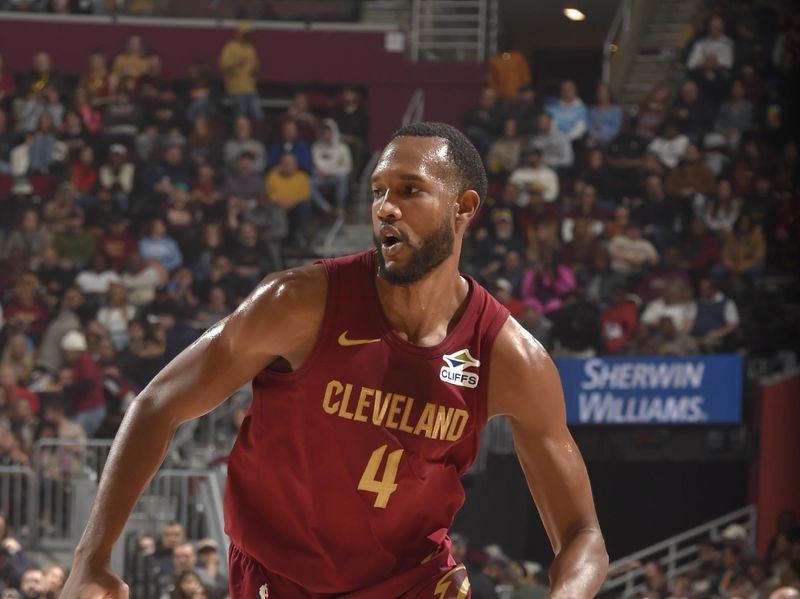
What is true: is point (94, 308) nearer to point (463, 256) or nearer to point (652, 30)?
point (463, 256)

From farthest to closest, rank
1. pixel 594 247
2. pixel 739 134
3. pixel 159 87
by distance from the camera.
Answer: pixel 159 87, pixel 739 134, pixel 594 247

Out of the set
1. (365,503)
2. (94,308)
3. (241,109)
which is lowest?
(94,308)

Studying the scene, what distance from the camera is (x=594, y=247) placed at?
12.2m

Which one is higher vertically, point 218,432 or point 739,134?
point 739,134

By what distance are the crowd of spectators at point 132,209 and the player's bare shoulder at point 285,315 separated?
26.6ft

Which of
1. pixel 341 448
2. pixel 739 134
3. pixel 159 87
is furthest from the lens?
pixel 159 87

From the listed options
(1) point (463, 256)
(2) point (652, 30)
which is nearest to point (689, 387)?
(1) point (463, 256)

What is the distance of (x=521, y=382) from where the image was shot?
3293 mm

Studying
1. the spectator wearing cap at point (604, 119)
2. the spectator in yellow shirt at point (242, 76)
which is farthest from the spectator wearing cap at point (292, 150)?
the spectator wearing cap at point (604, 119)

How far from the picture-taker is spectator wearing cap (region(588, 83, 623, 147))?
1319cm

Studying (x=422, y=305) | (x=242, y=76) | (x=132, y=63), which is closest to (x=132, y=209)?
(x=132, y=63)

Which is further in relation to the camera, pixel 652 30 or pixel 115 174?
pixel 652 30

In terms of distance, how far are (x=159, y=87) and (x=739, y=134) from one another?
5.76 metres

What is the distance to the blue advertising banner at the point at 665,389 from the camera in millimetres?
11367
